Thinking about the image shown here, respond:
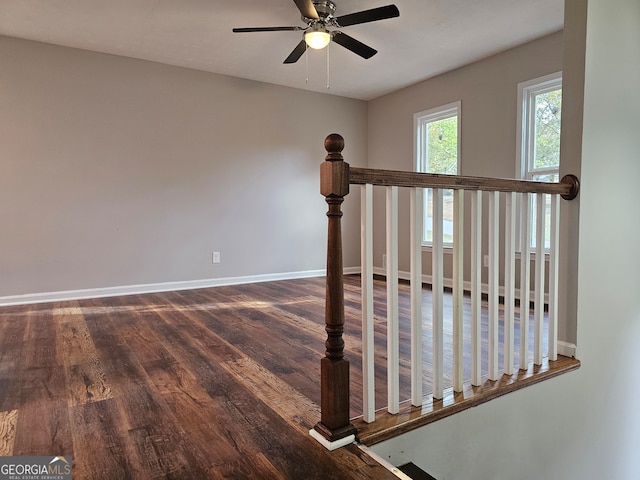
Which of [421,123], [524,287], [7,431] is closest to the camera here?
[7,431]

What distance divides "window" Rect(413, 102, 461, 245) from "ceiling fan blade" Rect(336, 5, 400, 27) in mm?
2075

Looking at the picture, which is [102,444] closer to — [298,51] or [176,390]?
[176,390]

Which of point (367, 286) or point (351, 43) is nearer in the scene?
point (367, 286)

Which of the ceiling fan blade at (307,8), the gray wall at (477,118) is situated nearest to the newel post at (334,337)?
the gray wall at (477,118)

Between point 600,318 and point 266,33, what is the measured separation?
3248 mm

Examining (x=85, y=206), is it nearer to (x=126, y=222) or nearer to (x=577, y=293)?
(x=126, y=222)

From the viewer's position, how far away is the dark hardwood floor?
1.35 metres

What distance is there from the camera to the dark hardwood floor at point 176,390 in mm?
1348

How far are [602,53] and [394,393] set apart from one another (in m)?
2.09

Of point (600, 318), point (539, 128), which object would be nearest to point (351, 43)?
point (539, 128)

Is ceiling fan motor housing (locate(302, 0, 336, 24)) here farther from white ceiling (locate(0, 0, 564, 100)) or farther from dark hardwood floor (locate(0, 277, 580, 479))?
dark hardwood floor (locate(0, 277, 580, 479))

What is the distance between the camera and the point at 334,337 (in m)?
1.42

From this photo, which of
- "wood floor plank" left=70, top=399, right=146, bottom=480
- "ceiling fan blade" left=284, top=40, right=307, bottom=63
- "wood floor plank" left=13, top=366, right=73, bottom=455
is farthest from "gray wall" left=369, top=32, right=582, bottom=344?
"wood floor plank" left=13, top=366, right=73, bottom=455

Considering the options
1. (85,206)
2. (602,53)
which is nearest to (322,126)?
(85,206)
